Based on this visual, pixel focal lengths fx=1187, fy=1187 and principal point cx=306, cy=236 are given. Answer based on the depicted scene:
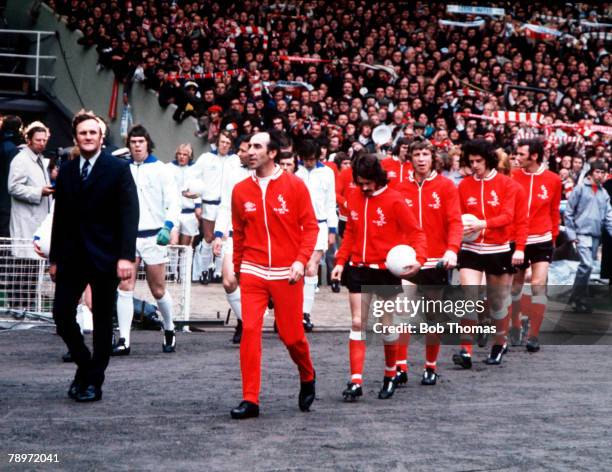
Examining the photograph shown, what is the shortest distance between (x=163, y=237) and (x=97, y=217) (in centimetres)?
244

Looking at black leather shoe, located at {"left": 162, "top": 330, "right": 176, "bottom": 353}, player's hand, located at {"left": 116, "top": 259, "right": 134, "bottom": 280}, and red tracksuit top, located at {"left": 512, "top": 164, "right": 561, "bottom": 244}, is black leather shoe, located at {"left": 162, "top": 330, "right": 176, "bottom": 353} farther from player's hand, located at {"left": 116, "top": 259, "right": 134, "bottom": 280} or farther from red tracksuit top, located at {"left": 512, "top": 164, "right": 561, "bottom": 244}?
red tracksuit top, located at {"left": 512, "top": 164, "right": 561, "bottom": 244}

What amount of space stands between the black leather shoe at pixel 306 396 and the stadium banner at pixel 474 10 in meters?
20.4

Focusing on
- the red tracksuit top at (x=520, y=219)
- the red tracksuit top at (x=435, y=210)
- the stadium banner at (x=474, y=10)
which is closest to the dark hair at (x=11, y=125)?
the red tracksuit top at (x=435, y=210)

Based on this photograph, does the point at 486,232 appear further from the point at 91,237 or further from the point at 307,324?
the point at 91,237

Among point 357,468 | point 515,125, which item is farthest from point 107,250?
point 515,125

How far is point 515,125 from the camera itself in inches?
885

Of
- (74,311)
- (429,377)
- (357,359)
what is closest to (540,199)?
(429,377)

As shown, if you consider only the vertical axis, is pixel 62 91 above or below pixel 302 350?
above

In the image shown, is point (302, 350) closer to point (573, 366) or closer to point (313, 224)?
point (313, 224)

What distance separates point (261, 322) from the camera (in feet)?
25.9

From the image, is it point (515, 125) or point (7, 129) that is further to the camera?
point (515, 125)

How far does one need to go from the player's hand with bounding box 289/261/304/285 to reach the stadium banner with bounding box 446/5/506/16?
2040 centimetres

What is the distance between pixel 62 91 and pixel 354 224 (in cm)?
1561

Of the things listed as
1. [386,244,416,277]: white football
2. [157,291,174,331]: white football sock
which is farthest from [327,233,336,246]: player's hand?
[386,244,416,277]: white football
